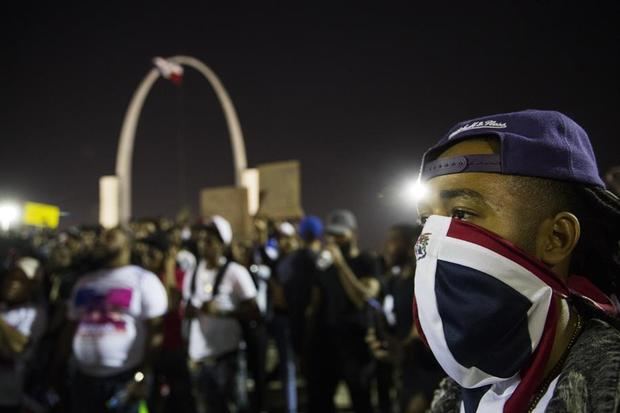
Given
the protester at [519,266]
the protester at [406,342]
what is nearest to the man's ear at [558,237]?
the protester at [519,266]

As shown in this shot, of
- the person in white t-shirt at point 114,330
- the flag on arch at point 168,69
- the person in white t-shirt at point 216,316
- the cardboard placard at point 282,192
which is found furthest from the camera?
the flag on arch at point 168,69

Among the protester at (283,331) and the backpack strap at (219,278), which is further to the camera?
the protester at (283,331)

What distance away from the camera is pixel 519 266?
1216 mm

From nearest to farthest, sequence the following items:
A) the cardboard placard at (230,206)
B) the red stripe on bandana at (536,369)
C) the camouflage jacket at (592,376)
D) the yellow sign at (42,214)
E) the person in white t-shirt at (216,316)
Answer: the camouflage jacket at (592,376)
the red stripe on bandana at (536,369)
the person in white t-shirt at (216,316)
the yellow sign at (42,214)
the cardboard placard at (230,206)

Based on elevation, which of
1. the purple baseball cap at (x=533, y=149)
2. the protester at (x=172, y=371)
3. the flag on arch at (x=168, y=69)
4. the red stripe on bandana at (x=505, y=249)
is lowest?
the protester at (x=172, y=371)

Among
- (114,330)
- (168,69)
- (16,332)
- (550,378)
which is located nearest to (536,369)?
(550,378)

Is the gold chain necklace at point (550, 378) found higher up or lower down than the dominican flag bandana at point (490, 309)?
lower down

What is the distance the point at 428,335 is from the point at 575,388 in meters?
0.33

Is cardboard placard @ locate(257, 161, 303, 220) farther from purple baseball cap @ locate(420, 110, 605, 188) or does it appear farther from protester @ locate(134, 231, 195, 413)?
purple baseball cap @ locate(420, 110, 605, 188)

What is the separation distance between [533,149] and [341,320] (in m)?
4.21

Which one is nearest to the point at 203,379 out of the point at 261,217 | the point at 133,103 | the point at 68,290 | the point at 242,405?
the point at 242,405

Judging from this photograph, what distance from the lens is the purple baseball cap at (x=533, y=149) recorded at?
4.19 ft

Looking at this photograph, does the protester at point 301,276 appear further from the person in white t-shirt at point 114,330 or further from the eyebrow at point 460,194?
the eyebrow at point 460,194

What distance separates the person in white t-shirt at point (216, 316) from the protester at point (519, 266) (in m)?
4.03
